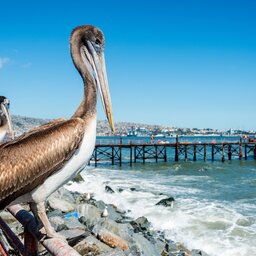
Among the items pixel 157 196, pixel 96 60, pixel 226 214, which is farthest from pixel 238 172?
pixel 96 60

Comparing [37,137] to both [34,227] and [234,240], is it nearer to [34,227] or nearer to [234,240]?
[34,227]

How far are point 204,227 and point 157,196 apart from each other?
19.7ft

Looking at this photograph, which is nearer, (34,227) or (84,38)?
(34,227)

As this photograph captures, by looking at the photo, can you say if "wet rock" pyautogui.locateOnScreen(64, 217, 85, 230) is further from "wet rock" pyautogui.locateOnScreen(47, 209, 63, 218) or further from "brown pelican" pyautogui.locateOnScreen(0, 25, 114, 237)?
"brown pelican" pyautogui.locateOnScreen(0, 25, 114, 237)

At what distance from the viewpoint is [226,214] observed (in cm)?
1540

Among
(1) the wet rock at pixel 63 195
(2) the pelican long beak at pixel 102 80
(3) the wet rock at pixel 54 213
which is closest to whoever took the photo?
(2) the pelican long beak at pixel 102 80

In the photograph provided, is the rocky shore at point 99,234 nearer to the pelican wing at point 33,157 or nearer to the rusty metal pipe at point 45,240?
the pelican wing at point 33,157

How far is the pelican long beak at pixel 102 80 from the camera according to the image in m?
3.68

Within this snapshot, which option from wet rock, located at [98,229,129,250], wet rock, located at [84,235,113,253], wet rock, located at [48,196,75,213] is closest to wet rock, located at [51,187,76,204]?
wet rock, located at [48,196,75,213]

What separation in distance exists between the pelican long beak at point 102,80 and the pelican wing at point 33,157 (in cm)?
41

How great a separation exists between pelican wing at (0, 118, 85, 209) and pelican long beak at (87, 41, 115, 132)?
1.33 feet

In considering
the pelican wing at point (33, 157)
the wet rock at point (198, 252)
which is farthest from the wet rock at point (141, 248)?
the pelican wing at point (33, 157)

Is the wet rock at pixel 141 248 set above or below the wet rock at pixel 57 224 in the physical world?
below

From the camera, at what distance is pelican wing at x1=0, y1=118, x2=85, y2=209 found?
323cm
